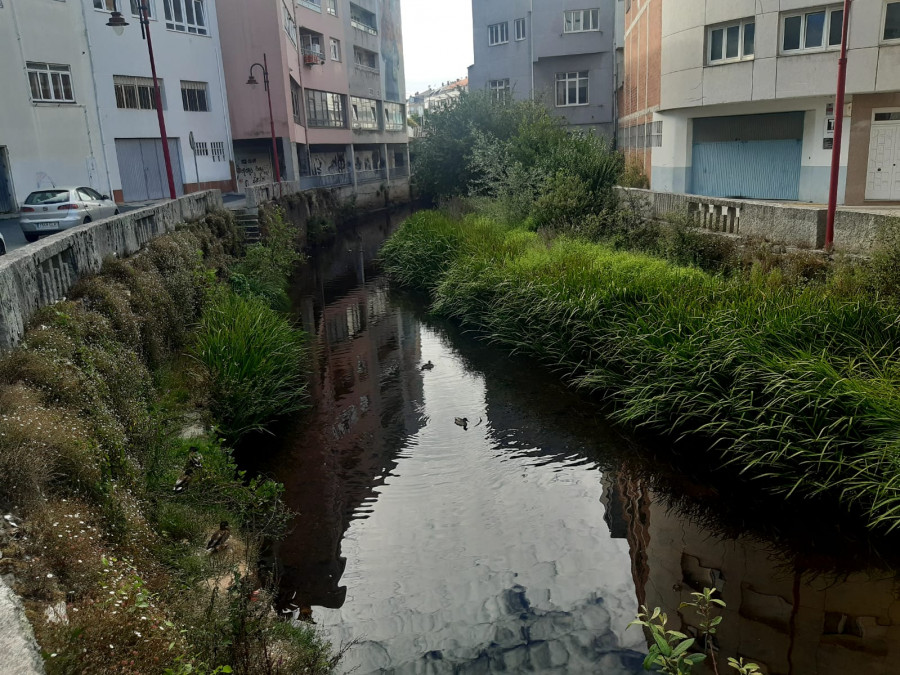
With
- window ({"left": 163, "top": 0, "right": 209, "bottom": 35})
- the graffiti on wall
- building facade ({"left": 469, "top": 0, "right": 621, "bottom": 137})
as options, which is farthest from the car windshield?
the graffiti on wall

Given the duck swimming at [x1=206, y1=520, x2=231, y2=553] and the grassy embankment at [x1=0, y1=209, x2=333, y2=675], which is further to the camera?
the duck swimming at [x1=206, y1=520, x2=231, y2=553]

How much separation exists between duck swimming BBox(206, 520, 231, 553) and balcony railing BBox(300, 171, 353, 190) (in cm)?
2833

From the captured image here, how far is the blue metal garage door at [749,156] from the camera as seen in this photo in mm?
22609

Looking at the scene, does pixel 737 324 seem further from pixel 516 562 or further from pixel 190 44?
pixel 190 44

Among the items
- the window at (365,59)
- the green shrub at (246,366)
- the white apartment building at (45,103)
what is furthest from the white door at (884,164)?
the window at (365,59)

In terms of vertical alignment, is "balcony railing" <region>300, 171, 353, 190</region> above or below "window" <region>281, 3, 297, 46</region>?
below

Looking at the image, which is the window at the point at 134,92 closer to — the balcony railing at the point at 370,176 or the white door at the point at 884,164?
the balcony railing at the point at 370,176

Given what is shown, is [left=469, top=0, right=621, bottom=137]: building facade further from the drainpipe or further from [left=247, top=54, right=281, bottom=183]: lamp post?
the drainpipe

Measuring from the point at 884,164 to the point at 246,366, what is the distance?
1793 centimetres

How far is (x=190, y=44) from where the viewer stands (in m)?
31.2

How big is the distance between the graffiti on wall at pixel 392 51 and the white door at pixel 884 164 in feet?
122

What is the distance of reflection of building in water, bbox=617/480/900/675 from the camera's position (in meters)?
5.59

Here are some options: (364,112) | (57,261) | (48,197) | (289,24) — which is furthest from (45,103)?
(364,112)

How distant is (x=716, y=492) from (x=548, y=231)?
33.5 ft
